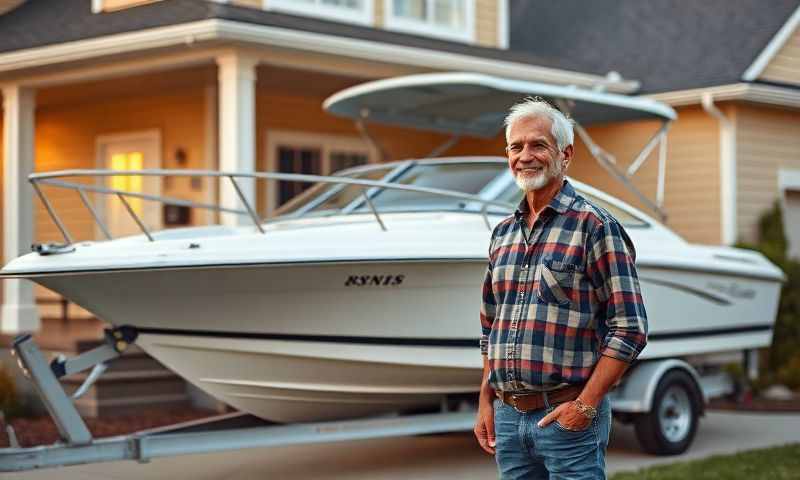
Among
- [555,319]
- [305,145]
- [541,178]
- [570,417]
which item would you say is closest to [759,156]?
[305,145]

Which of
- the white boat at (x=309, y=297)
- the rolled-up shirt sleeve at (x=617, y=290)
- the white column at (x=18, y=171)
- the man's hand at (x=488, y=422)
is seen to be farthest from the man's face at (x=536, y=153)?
the white column at (x=18, y=171)

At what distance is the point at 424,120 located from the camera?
10.3 metres

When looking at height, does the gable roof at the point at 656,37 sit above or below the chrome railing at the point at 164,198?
above

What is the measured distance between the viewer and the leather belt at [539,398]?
3.37 metres

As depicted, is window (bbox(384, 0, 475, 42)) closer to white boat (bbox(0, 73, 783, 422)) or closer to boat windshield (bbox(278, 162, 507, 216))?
boat windshield (bbox(278, 162, 507, 216))

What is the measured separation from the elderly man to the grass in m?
3.62

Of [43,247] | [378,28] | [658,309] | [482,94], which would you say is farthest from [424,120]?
[43,247]

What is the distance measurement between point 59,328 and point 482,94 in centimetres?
518

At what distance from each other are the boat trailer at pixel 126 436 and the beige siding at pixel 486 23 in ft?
23.3

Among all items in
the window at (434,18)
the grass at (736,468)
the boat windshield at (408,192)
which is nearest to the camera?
the grass at (736,468)

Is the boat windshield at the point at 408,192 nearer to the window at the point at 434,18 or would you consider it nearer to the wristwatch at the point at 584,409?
the wristwatch at the point at 584,409

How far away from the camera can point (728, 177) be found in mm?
12711

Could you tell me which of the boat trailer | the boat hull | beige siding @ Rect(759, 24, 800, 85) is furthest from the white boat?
beige siding @ Rect(759, 24, 800, 85)

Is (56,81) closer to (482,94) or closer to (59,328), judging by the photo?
(59,328)
